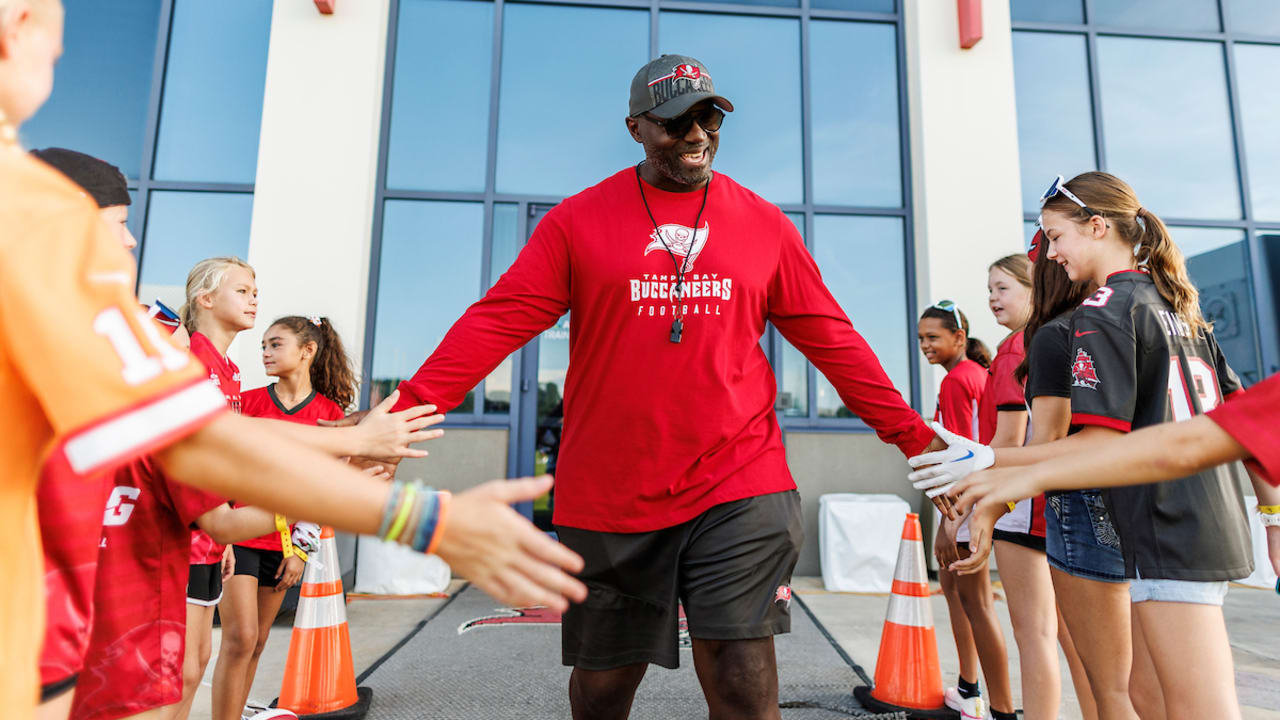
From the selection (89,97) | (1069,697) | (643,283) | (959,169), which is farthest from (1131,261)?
(89,97)

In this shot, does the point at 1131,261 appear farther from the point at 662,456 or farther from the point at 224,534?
the point at 224,534

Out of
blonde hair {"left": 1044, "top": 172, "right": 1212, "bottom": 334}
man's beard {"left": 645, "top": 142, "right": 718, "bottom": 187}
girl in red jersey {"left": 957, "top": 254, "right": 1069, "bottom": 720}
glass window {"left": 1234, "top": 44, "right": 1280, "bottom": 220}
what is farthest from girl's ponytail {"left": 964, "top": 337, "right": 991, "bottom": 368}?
glass window {"left": 1234, "top": 44, "right": 1280, "bottom": 220}

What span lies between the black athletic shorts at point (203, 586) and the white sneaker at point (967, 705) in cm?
315

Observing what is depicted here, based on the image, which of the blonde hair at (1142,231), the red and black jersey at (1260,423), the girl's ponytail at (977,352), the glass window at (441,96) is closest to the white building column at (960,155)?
the girl's ponytail at (977,352)

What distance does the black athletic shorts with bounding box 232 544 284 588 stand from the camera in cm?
302

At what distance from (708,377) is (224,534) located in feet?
4.62

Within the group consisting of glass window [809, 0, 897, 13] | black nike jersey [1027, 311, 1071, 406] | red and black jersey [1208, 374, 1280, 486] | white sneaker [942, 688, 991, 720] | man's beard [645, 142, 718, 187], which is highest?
glass window [809, 0, 897, 13]

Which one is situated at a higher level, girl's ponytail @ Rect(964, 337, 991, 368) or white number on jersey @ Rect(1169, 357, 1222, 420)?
girl's ponytail @ Rect(964, 337, 991, 368)

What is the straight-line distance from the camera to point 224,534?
186 centimetres

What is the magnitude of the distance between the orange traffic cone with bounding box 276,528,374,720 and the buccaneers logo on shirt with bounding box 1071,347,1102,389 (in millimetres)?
2974

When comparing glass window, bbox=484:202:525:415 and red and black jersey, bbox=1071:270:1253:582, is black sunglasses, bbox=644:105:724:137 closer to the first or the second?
red and black jersey, bbox=1071:270:1253:582

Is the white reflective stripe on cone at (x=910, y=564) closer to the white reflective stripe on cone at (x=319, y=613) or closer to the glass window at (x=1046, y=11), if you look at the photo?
the white reflective stripe on cone at (x=319, y=613)

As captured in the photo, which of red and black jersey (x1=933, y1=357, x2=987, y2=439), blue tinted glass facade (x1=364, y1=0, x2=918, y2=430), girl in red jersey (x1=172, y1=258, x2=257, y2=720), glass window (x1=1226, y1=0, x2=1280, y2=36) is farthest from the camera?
glass window (x1=1226, y1=0, x2=1280, y2=36)

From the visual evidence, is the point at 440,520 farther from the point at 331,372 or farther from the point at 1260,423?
the point at 331,372
